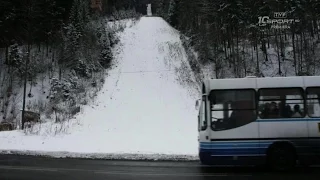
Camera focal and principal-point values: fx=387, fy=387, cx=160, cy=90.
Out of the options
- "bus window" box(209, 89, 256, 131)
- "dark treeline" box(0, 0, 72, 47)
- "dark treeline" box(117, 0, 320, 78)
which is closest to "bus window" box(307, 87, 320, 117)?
"bus window" box(209, 89, 256, 131)

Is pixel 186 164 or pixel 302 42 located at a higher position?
pixel 302 42

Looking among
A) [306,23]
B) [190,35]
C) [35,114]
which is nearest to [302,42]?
[306,23]

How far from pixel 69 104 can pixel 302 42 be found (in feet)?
100

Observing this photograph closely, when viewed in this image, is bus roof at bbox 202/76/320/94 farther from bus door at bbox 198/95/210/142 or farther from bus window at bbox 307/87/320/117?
bus door at bbox 198/95/210/142

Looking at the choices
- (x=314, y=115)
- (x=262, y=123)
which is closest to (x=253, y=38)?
(x=314, y=115)

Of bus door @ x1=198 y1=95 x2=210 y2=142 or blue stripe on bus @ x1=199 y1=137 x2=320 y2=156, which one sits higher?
bus door @ x1=198 y1=95 x2=210 y2=142

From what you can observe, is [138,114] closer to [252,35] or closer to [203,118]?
[203,118]

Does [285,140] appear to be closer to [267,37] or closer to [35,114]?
[35,114]

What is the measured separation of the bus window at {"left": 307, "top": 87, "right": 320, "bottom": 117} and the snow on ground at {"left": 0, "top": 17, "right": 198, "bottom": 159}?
5673mm

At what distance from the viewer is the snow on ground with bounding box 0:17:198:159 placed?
20031 millimetres

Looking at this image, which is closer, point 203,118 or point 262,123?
point 262,123

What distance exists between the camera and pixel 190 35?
56906 mm

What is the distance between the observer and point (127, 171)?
1357cm

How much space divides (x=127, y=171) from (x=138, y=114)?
19.5 meters
